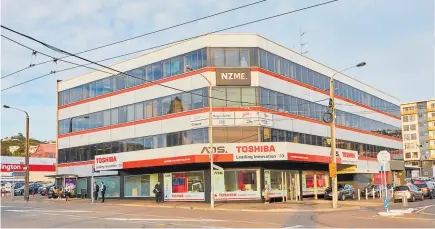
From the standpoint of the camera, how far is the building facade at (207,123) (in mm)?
37344

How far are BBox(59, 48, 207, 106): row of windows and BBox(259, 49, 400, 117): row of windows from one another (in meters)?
5.33

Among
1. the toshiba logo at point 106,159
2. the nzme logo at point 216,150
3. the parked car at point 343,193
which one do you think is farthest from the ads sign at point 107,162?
the parked car at point 343,193

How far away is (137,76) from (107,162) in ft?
26.5

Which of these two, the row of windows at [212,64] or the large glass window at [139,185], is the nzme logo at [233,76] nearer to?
the row of windows at [212,64]

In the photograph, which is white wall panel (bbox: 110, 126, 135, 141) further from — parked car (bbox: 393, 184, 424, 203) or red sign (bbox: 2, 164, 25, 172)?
red sign (bbox: 2, 164, 25, 172)

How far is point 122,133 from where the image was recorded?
44719mm

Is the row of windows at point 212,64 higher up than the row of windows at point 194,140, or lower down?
higher up

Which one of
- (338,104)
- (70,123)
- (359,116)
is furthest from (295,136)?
(70,123)

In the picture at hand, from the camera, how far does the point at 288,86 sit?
41.7 meters

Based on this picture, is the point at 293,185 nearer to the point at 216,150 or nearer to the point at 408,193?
the point at 216,150

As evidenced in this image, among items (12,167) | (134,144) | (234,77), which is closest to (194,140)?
(234,77)

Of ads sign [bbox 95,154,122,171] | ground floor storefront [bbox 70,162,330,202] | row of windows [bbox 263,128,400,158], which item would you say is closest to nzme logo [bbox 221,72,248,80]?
row of windows [bbox 263,128,400,158]

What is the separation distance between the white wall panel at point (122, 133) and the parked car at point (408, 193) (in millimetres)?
22595

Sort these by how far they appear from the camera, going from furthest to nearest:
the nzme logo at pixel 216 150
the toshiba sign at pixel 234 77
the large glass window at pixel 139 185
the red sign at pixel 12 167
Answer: the red sign at pixel 12 167, the large glass window at pixel 139 185, the toshiba sign at pixel 234 77, the nzme logo at pixel 216 150
